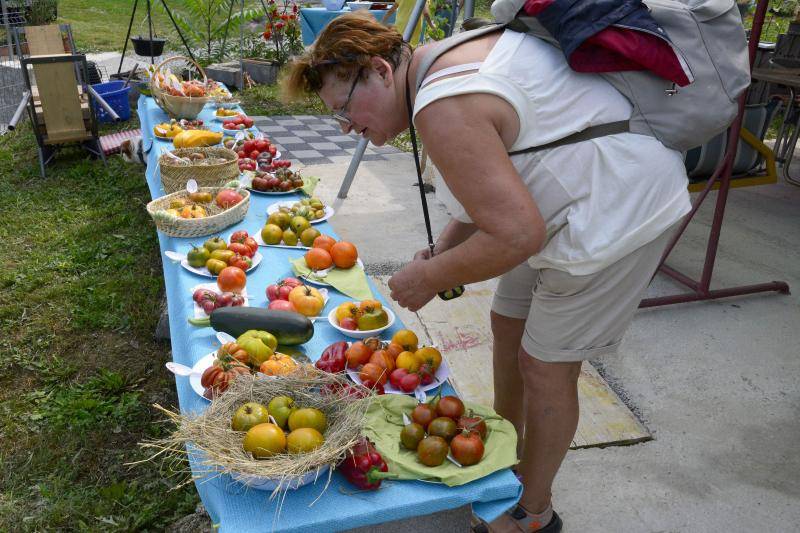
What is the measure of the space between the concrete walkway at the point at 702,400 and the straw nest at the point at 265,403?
132 cm

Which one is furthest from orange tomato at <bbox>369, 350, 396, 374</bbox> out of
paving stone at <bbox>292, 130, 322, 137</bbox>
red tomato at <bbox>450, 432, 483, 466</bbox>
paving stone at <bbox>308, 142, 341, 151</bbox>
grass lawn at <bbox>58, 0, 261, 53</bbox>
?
grass lawn at <bbox>58, 0, 261, 53</bbox>

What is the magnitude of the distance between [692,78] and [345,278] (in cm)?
153

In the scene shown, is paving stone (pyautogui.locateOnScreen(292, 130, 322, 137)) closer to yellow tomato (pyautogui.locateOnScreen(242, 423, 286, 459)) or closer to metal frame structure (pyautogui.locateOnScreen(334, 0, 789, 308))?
metal frame structure (pyautogui.locateOnScreen(334, 0, 789, 308))

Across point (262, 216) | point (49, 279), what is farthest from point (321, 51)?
point (49, 279)

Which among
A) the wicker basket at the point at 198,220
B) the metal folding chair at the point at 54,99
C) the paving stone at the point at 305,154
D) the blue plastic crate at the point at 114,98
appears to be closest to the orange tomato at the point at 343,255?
the wicker basket at the point at 198,220

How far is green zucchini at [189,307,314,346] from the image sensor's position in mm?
2090

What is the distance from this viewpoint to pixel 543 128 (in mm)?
1600

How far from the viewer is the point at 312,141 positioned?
7465 millimetres

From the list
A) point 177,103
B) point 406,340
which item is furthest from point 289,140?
point 406,340

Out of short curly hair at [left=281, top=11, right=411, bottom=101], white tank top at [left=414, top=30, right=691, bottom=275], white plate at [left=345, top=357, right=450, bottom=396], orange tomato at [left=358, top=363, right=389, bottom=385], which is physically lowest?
white plate at [left=345, top=357, right=450, bottom=396]

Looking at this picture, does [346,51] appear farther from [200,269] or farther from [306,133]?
[306,133]

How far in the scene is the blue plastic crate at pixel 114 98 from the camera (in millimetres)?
7215

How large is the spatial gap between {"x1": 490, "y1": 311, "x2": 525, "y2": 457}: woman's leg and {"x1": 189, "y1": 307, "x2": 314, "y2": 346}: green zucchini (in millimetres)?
696

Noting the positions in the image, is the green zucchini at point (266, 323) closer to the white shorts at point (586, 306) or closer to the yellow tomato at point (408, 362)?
the yellow tomato at point (408, 362)
